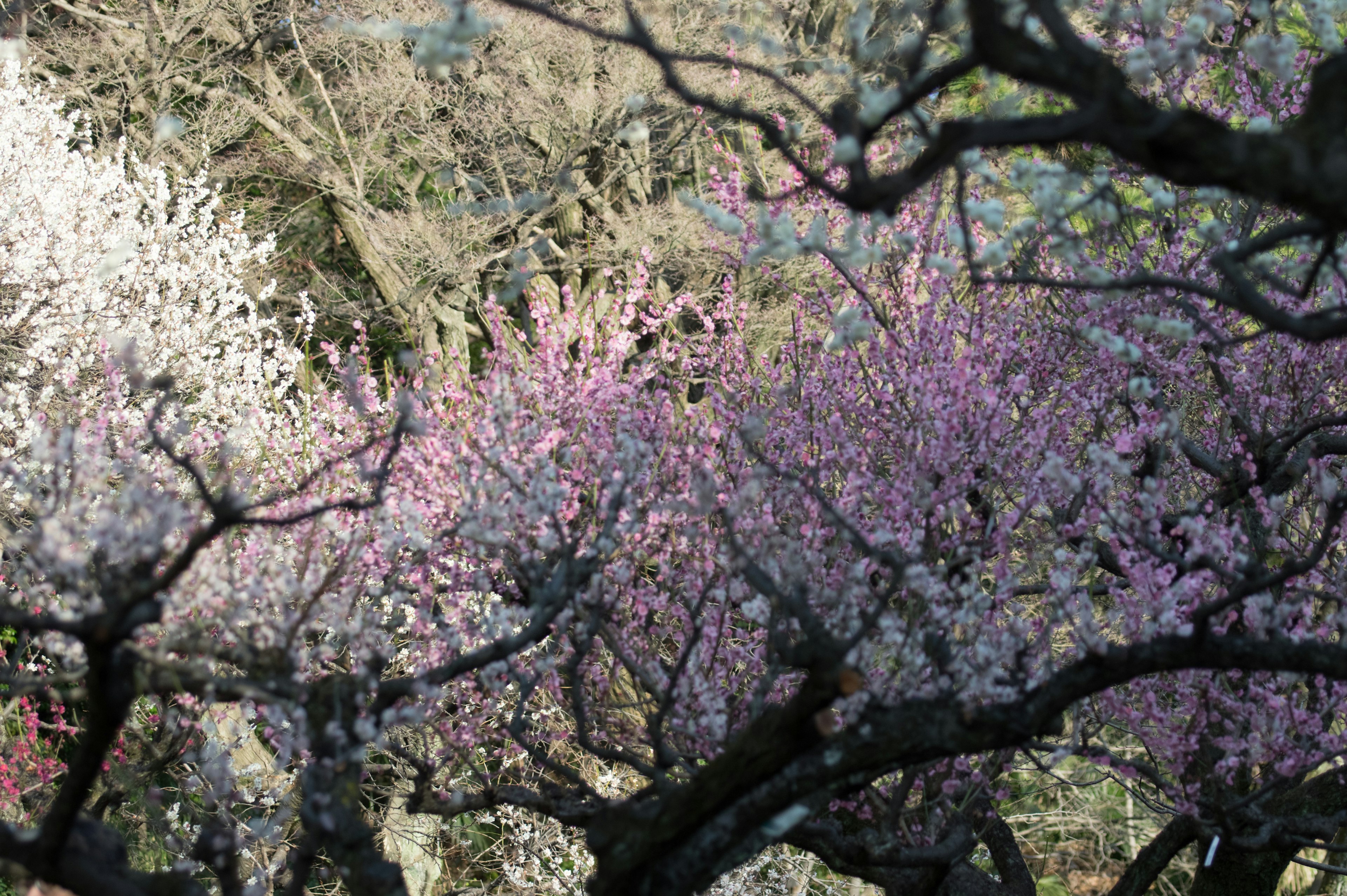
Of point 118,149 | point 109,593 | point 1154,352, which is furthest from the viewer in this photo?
point 118,149

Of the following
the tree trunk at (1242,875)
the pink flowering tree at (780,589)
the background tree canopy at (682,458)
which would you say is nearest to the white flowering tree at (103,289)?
the background tree canopy at (682,458)

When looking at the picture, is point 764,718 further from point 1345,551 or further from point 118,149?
point 118,149

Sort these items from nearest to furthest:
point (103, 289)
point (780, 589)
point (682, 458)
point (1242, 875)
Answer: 1. point (780, 589)
2. point (1242, 875)
3. point (682, 458)
4. point (103, 289)

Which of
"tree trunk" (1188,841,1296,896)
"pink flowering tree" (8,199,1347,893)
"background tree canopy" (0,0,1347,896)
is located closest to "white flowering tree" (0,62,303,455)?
"background tree canopy" (0,0,1347,896)

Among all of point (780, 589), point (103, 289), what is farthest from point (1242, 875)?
point (103, 289)

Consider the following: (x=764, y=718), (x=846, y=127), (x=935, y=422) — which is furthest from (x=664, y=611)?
(x=846, y=127)

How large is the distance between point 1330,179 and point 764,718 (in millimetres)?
1969

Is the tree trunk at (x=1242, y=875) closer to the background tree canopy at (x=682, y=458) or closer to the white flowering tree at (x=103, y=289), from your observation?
the background tree canopy at (x=682, y=458)

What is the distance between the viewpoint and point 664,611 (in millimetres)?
6691

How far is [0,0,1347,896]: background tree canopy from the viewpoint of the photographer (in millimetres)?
3092

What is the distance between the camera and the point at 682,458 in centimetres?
621

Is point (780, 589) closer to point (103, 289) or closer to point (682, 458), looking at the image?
point (682, 458)

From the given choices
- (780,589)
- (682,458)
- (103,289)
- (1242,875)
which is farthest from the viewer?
(103,289)

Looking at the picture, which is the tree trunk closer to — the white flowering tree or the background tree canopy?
the background tree canopy
